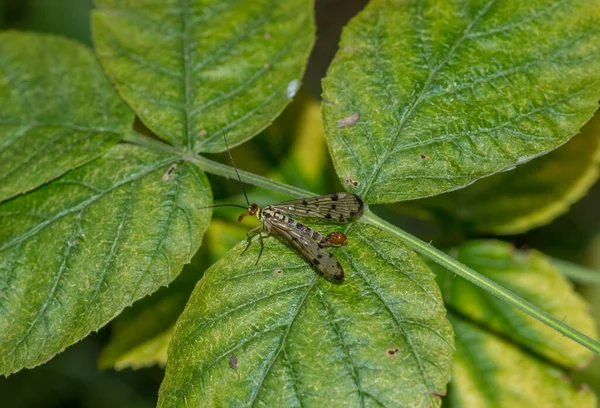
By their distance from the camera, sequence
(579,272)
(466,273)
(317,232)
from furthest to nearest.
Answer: (579,272)
(317,232)
(466,273)

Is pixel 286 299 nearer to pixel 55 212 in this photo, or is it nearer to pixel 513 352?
pixel 55 212

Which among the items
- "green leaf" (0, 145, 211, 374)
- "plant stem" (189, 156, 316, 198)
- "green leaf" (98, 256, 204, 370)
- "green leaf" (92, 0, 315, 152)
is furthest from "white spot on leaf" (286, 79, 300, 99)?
"green leaf" (98, 256, 204, 370)

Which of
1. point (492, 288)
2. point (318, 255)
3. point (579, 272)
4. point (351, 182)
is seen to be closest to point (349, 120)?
point (351, 182)

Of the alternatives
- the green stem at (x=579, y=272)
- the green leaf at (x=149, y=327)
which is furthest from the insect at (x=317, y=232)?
the green stem at (x=579, y=272)

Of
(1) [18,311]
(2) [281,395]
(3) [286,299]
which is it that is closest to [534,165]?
(3) [286,299]

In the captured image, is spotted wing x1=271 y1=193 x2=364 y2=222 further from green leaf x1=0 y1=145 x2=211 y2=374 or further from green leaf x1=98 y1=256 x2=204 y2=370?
green leaf x1=98 y1=256 x2=204 y2=370

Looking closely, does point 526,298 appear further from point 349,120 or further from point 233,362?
point 233,362

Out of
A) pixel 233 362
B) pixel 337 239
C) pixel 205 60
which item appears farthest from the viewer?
pixel 205 60
